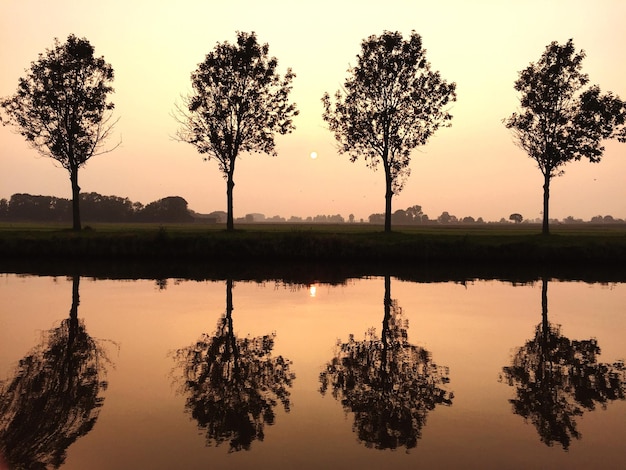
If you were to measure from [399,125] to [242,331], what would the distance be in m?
44.5

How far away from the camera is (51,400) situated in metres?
8.48

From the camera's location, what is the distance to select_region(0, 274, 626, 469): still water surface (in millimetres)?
6734

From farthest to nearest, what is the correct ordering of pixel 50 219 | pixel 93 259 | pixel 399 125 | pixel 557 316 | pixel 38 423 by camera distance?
pixel 50 219
pixel 399 125
pixel 93 259
pixel 557 316
pixel 38 423

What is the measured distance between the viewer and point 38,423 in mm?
7500

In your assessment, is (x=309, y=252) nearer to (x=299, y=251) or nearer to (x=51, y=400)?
(x=299, y=251)

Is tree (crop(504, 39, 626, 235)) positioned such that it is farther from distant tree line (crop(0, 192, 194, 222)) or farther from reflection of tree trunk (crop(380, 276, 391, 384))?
distant tree line (crop(0, 192, 194, 222))

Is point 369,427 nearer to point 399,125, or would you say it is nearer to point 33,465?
point 33,465

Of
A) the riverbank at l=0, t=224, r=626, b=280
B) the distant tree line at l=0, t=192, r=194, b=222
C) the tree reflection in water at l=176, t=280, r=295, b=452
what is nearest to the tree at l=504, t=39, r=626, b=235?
the riverbank at l=0, t=224, r=626, b=280

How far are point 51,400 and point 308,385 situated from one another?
4.45 meters

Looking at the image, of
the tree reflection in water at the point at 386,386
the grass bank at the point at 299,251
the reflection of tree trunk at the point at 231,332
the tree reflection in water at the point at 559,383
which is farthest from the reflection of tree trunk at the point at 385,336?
the grass bank at the point at 299,251

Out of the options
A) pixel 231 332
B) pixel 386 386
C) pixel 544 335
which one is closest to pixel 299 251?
pixel 231 332

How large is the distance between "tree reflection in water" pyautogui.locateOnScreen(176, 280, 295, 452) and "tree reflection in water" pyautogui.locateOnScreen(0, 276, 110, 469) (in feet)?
5.44

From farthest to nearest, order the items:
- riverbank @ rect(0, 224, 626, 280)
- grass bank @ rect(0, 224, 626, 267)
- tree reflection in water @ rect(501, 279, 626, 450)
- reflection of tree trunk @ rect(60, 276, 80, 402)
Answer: grass bank @ rect(0, 224, 626, 267), riverbank @ rect(0, 224, 626, 280), reflection of tree trunk @ rect(60, 276, 80, 402), tree reflection in water @ rect(501, 279, 626, 450)

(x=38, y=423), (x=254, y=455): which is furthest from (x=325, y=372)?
(x=38, y=423)
